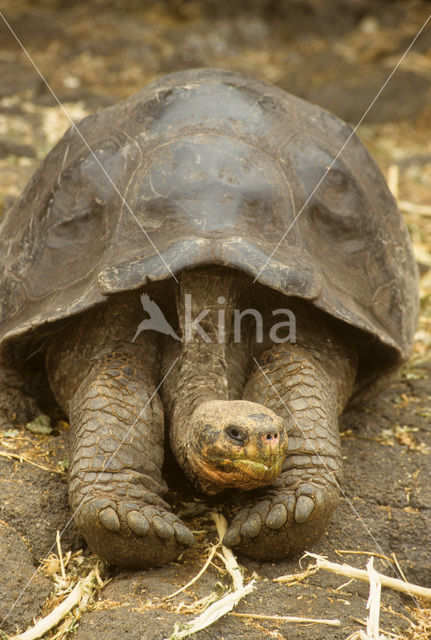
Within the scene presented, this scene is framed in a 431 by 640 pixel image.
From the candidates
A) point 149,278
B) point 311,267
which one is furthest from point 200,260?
point 311,267

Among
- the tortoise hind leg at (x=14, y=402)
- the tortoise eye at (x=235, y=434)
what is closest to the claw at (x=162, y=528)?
the tortoise eye at (x=235, y=434)

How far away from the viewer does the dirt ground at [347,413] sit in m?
2.49

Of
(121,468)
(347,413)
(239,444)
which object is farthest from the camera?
(347,413)

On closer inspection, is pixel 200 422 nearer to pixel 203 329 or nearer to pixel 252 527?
pixel 252 527

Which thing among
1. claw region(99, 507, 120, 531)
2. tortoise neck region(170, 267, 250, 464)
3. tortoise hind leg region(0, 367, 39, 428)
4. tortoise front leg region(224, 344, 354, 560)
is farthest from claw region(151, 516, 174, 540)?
tortoise hind leg region(0, 367, 39, 428)

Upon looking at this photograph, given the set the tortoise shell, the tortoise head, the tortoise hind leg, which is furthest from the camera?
the tortoise hind leg

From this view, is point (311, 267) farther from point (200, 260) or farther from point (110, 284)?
point (110, 284)

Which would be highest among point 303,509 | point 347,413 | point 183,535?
point 347,413

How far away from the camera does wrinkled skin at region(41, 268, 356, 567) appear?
2545mm

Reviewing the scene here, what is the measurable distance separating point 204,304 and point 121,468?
69 centimetres

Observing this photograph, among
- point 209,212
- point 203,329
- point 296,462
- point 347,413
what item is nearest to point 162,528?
point 296,462

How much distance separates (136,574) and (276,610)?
0.48m

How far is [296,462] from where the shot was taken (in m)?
2.79

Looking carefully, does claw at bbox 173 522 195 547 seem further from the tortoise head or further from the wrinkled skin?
the tortoise head
